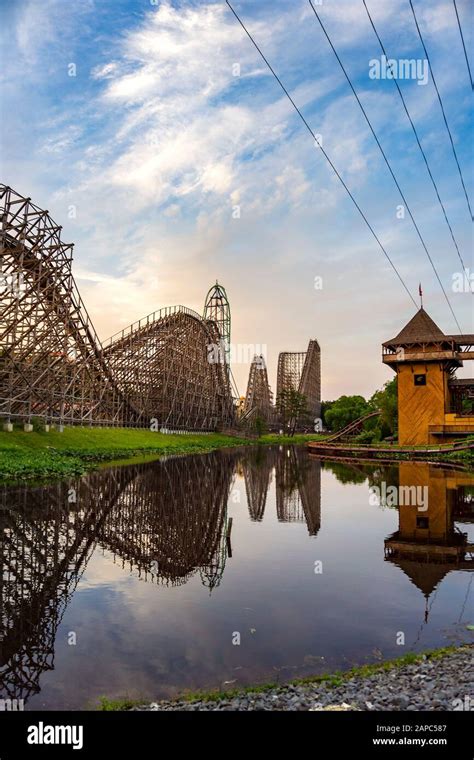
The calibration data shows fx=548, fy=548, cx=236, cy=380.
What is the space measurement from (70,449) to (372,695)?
82.9ft

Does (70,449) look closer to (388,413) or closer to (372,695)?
(372,695)

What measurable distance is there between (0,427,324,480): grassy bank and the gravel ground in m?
16.5

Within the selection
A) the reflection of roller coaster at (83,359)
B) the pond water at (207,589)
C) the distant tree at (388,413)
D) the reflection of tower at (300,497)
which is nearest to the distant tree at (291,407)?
the reflection of roller coaster at (83,359)

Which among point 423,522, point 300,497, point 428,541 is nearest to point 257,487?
point 300,497

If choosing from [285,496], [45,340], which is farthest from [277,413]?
[285,496]

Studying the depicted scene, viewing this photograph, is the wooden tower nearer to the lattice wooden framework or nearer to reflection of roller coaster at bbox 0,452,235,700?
reflection of roller coaster at bbox 0,452,235,700

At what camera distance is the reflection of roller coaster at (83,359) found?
93.4 feet

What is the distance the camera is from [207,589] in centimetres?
925

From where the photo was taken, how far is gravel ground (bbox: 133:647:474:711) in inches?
197

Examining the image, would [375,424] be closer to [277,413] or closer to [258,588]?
[277,413]

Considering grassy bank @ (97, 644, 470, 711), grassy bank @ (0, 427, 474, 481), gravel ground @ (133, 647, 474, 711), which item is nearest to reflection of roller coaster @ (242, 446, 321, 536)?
grassy bank @ (0, 427, 474, 481)

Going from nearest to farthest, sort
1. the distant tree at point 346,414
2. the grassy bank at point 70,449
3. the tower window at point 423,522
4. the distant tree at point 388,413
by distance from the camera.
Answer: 1. the tower window at point 423,522
2. the grassy bank at point 70,449
3. the distant tree at point 388,413
4. the distant tree at point 346,414

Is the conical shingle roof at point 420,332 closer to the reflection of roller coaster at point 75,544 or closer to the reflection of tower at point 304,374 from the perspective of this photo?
the reflection of roller coaster at point 75,544

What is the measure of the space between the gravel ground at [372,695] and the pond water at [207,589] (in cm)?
51
